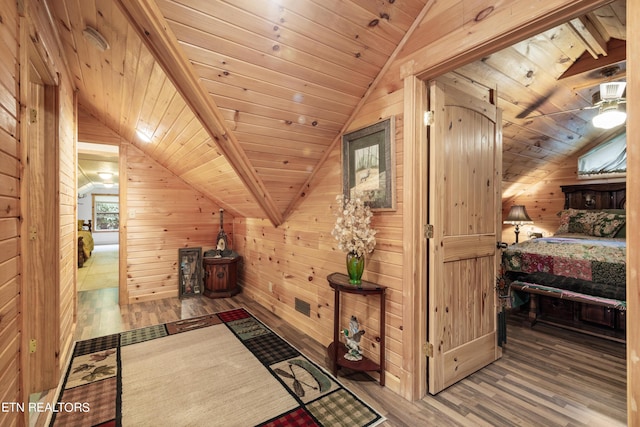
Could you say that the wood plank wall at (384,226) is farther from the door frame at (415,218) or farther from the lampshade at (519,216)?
the lampshade at (519,216)

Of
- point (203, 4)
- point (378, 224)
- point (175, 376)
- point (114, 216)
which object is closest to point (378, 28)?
point (203, 4)

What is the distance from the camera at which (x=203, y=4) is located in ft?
4.70

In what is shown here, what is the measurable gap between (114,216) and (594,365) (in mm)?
13389

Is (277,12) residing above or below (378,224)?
above

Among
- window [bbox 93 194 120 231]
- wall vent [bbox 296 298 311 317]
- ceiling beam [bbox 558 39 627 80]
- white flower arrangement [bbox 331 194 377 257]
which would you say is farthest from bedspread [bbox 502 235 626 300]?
window [bbox 93 194 120 231]

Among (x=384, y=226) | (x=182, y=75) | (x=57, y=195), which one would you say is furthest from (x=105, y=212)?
(x=384, y=226)

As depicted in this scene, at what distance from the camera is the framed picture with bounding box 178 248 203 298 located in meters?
4.18

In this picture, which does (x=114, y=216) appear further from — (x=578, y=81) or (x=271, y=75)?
(x=578, y=81)

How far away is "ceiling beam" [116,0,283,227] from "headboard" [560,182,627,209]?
4.96 m

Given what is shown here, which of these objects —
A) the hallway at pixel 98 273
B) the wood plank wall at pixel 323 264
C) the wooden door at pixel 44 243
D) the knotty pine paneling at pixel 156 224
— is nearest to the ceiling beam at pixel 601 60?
the wood plank wall at pixel 323 264

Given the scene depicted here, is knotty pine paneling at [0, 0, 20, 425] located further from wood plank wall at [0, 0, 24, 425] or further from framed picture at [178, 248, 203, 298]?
framed picture at [178, 248, 203, 298]

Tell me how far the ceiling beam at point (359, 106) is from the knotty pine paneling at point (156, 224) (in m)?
2.00

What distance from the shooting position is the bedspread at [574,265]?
8.70 ft

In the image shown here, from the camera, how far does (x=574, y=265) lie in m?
2.86
